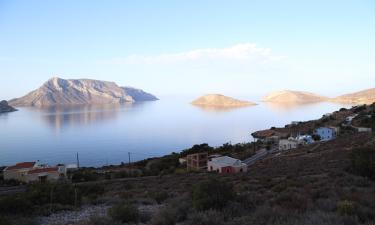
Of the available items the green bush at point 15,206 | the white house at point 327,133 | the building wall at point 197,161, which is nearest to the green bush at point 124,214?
the green bush at point 15,206

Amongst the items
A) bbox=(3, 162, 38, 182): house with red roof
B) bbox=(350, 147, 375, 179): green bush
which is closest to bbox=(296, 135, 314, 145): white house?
bbox=(3, 162, 38, 182): house with red roof

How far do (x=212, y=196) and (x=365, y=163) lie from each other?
6.54 metres

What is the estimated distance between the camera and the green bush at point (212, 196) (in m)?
5.27

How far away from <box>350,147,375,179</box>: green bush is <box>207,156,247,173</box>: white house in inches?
630

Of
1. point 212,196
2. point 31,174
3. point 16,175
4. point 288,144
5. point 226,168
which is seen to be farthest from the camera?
point 288,144

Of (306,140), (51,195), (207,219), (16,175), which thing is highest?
(207,219)

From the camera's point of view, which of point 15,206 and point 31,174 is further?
point 31,174

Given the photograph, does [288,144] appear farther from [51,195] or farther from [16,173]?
[51,195]

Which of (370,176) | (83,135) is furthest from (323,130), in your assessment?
(83,135)

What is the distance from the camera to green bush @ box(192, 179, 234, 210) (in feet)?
17.3

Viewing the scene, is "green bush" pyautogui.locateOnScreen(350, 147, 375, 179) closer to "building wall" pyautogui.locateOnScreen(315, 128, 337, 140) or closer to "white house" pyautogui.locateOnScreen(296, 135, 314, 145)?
"white house" pyautogui.locateOnScreen(296, 135, 314, 145)

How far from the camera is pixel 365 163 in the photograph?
32.2 feet

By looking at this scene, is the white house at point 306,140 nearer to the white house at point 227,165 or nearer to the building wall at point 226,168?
the white house at point 227,165

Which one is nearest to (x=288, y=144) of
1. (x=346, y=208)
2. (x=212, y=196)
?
(x=212, y=196)
